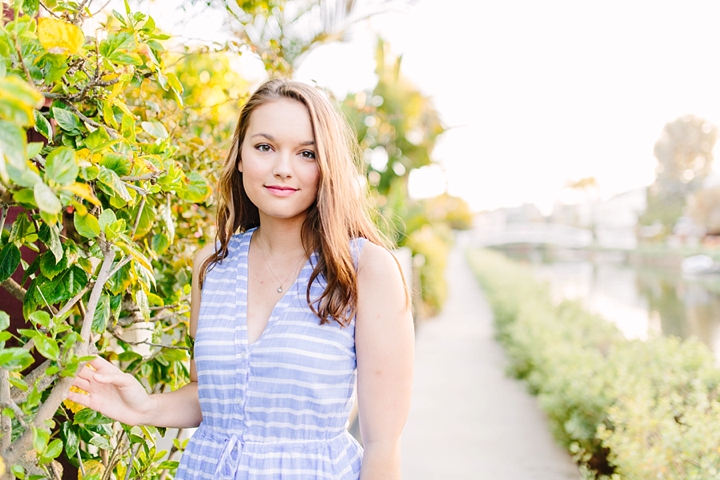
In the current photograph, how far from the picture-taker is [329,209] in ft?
4.62

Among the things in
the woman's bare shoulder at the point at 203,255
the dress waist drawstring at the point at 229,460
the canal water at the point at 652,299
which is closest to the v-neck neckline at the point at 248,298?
the woman's bare shoulder at the point at 203,255

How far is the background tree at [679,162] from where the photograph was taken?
4997 centimetres

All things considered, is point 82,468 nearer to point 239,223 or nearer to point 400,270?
point 239,223

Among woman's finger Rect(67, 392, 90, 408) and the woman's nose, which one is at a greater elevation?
the woman's nose

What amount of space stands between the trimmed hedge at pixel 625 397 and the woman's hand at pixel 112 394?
2254 mm

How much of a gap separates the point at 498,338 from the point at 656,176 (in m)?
50.9

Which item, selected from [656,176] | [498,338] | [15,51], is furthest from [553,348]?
Answer: [656,176]

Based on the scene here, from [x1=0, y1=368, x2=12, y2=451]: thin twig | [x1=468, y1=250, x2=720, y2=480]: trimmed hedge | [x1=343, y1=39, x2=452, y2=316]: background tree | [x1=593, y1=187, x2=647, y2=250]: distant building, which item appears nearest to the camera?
[x1=0, y1=368, x2=12, y2=451]: thin twig

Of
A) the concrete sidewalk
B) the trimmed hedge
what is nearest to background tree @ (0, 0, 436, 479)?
the trimmed hedge

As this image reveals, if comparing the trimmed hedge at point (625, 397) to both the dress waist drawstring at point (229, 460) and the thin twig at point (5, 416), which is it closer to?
the dress waist drawstring at point (229, 460)

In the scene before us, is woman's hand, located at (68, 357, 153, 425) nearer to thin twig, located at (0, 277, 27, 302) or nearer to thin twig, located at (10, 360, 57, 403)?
thin twig, located at (10, 360, 57, 403)

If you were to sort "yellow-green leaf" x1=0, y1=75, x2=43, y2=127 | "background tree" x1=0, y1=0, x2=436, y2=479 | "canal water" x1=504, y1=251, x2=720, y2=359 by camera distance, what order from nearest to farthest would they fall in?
1. "yellow-green leaf" x1=0, y1=75, x2=43, y2=127
2. "background tree" x1=0, y1=0, x2=436, y2=479
3. "canal water" x1=504, y1=251, x2=720, y2=359

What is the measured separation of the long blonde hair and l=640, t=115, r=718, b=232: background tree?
56.3m

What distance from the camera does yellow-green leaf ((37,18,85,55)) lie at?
918 millimetres
